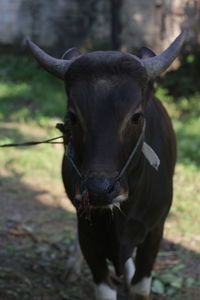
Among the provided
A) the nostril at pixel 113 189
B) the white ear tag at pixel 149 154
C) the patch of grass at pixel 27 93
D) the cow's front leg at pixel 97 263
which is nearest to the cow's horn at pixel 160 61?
the white ear tag at pixel 149 154

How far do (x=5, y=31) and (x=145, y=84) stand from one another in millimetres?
10980

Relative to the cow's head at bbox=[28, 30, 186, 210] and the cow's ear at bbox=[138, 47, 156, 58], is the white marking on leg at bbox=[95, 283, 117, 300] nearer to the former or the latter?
the cow's head at bbox=[28, 30, 186, 210]

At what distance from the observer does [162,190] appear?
13.5 ft

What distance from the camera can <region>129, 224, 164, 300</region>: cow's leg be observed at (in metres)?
4.26

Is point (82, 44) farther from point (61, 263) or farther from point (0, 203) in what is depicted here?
point (61, 263)

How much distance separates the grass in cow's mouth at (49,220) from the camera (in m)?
4.88

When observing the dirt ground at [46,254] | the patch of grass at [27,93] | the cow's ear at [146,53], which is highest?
the cow's ear at [146,53]

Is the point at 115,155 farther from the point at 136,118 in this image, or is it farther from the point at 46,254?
the point at 46,254

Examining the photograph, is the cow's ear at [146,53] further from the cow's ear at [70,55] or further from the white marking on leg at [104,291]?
the white marking on leg at [104,291]

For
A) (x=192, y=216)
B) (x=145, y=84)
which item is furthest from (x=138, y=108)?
(x=192, y=216)

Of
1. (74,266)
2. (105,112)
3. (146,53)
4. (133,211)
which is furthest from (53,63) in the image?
(74,266)

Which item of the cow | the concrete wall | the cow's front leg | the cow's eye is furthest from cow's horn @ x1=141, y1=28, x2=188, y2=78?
the concrete wall

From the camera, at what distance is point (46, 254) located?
17.9ft

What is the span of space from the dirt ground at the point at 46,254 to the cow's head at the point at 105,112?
180 cm
